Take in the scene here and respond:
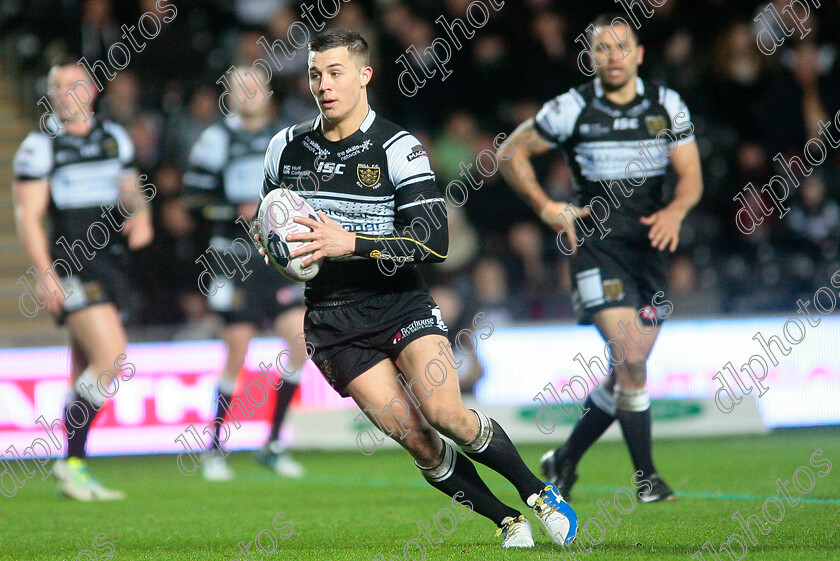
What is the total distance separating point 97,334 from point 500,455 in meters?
3.87

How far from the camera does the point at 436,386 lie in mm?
4668

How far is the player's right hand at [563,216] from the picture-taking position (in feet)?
21.4

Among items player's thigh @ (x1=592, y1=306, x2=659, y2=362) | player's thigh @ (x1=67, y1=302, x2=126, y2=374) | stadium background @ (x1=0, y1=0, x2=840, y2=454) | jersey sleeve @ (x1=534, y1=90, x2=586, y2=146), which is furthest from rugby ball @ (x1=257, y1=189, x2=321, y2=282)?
stadium background @ (x1=0, y1=0, x2=840, y2=454)

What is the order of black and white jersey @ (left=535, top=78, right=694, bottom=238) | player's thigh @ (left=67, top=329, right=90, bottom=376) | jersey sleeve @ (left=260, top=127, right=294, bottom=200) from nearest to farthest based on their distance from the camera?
jersey sleeve @ (left=260, top=127, right=294, bottom=200) → black and white jersey @ (left=535, top=78, right=694, bottom=238) → player's thigh @ (left=67, top=329, right=90, bottom=376)

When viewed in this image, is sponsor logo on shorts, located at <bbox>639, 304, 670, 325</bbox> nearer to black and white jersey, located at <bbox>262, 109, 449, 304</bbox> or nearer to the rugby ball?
black and white jersey, located at <bbox>262, 109, 449, 304</bbox>

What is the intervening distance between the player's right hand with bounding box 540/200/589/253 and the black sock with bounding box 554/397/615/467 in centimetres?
105

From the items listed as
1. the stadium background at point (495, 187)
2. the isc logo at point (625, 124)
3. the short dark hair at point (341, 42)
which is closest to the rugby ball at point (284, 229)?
the short dark hair at point (341, 42)

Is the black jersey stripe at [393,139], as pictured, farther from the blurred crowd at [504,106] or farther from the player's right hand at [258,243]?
the blurred crowd at [504,106]

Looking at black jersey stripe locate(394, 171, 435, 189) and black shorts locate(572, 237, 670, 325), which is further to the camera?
black shorts locate(572, 237, 670, 325)

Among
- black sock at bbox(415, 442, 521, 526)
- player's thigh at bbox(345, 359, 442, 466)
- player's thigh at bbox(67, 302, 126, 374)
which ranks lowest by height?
player's thigh at bbox(67, 302, 126, 374)

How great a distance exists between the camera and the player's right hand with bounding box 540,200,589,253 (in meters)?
6.52

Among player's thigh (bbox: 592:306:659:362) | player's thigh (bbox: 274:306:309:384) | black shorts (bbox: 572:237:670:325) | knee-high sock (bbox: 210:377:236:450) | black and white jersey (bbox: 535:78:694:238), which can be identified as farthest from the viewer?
knee-high sock (bbox: 210:377:236:450)

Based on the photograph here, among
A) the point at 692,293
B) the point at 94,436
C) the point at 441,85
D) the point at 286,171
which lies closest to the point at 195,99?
the point at 441,85

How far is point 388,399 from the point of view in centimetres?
477
